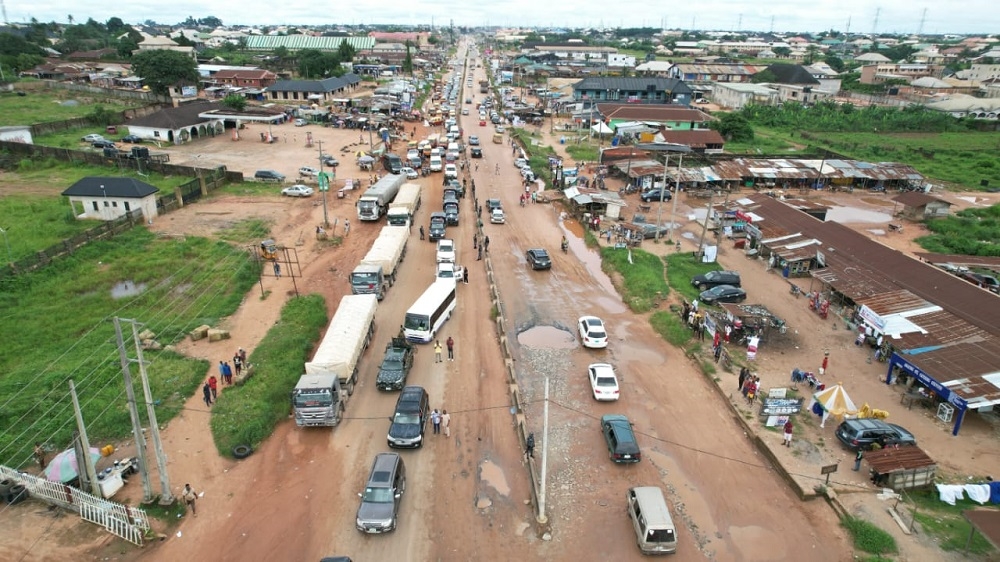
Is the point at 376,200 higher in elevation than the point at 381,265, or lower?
higher

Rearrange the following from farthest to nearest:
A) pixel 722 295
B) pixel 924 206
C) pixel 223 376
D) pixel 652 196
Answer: pixel 652 196 < pixel 924 206 < pixel 722 295 < pixel 223 376

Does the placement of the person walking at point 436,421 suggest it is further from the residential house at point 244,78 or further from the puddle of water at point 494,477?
the residential house at point 244,78

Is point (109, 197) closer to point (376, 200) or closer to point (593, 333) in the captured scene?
point (376, 200)

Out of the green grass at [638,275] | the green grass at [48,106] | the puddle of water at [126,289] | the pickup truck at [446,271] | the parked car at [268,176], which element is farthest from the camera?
the green grass at [48,106]

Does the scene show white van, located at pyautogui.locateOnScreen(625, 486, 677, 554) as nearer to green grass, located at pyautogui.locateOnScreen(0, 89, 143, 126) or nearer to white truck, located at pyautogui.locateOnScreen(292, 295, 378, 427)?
white truck, located at pyautogui.locateOnScreen(292, 295, 378, 427)

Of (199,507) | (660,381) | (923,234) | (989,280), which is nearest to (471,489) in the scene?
(199,507)

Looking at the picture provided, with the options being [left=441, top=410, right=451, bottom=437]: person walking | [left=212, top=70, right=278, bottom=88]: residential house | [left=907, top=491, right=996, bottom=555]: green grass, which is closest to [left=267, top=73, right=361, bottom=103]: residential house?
[left=212, top=70, right=278, bottom=88]: residential house

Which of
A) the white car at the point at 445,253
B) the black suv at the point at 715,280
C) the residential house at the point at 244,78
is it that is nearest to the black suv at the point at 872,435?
the black suv at the point at 715,280

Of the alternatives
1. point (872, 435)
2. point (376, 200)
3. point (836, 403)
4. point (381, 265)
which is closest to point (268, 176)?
point (376, 200)
